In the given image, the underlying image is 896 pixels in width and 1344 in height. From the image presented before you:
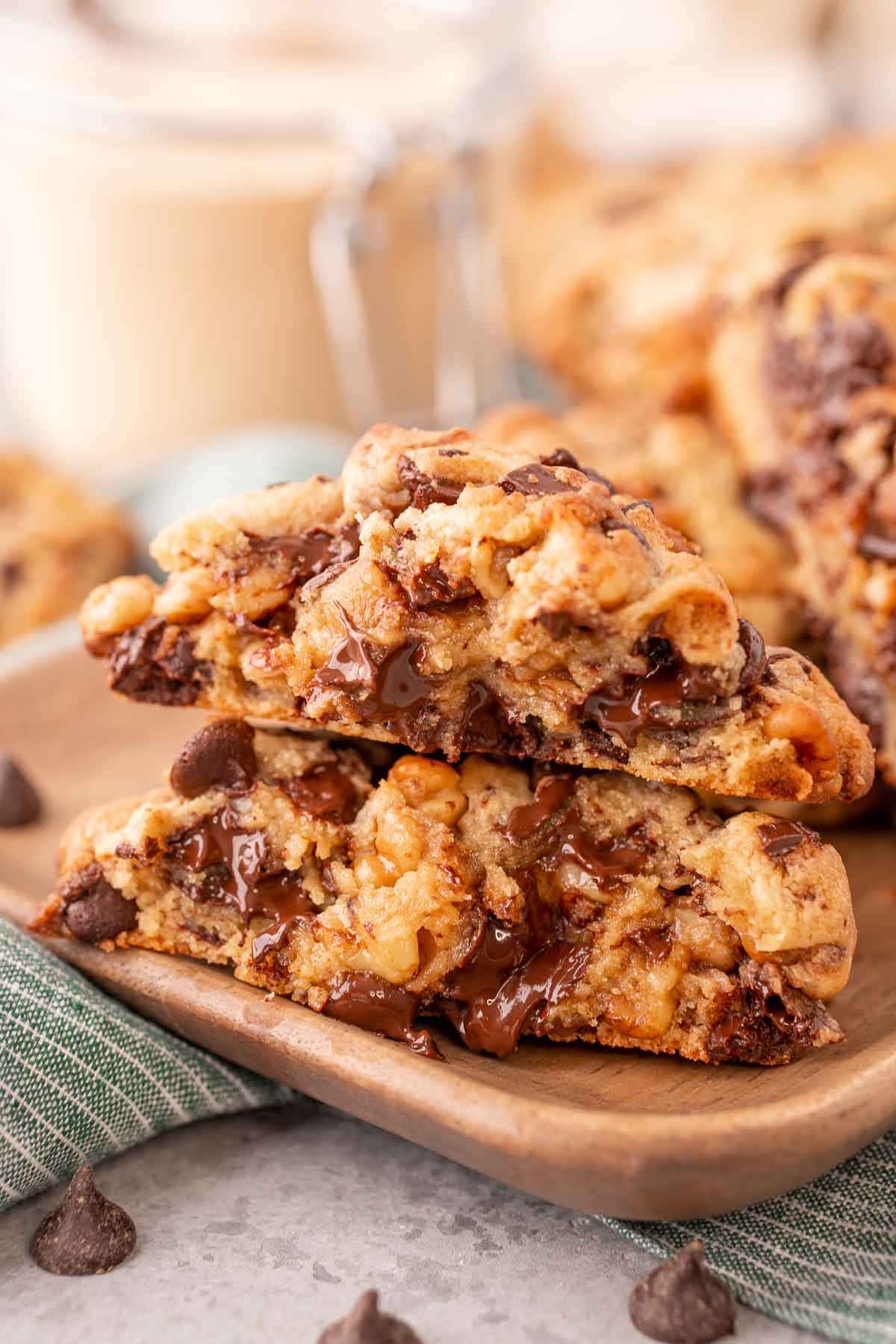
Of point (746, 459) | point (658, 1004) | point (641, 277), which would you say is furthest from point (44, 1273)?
point (641, 277)

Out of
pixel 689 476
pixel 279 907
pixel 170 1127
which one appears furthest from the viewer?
pixel 689 476

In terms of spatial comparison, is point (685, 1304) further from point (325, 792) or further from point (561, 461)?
point (561, 461)

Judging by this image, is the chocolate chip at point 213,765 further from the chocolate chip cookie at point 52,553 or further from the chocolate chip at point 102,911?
the chocolate chip cookie at point 52,553

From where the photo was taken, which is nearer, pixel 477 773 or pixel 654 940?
pixel 654 940

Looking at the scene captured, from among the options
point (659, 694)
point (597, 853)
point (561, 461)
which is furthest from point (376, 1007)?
point (561, 461)

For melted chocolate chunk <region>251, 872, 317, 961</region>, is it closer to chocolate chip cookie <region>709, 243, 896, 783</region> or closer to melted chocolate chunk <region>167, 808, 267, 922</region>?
melted chocolate chunk <region>167, 808, 267, 922</region>

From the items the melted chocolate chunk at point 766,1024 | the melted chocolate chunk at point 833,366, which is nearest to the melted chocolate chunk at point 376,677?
the melted chocolate chunk at point 766,1024

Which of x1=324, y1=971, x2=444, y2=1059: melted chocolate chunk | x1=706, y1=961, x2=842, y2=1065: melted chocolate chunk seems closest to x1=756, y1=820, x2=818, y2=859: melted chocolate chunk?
x1=706, y1=961, x2=842, y2=1065: melted chocolate chunk
